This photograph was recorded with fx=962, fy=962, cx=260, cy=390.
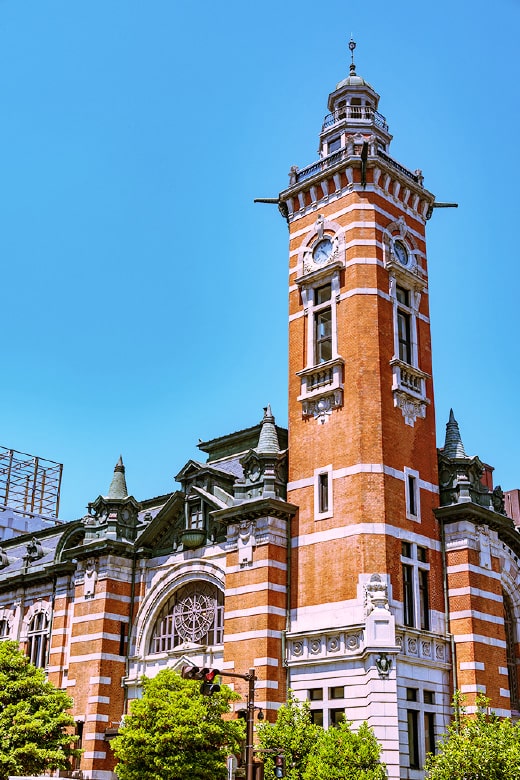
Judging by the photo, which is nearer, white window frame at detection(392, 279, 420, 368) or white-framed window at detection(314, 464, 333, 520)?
white-framed window at detection(314, 464, 333, 520)

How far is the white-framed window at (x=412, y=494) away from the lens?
37.9m

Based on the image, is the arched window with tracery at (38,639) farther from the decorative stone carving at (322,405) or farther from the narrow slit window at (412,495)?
the narrow slit window at (412,495)

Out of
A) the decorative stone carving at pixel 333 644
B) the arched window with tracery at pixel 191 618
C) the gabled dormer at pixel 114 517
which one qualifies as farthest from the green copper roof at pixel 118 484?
the decorative stone carving at pixel 333 644

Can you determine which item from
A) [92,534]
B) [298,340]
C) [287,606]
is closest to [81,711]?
[92,534]

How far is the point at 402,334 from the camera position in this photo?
41656 mm

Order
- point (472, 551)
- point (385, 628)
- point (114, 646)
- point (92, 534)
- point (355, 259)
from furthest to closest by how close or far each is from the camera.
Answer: point (92, 534) < point (114, 646) < point (355, 259) < point (472, 551) < point (385, 628)

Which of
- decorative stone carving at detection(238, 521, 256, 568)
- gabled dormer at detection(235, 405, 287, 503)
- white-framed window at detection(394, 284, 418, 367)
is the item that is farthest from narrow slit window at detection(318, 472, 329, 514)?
white-framed window at detection(394, 284, 418, 367)

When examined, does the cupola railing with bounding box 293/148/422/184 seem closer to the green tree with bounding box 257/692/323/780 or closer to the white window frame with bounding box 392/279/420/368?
the white window frame with bounding box 392/279/420/368

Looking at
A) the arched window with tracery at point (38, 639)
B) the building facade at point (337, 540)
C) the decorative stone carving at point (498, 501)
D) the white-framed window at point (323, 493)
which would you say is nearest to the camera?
the building facade at point (337, 540)

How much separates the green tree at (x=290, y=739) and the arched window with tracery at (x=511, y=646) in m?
11.1

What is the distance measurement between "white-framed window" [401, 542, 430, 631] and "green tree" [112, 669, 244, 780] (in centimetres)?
729

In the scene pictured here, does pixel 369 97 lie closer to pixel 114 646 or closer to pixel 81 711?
pixel 114 646

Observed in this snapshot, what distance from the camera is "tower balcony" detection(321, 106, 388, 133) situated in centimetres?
4544

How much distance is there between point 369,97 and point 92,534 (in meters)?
25.2
